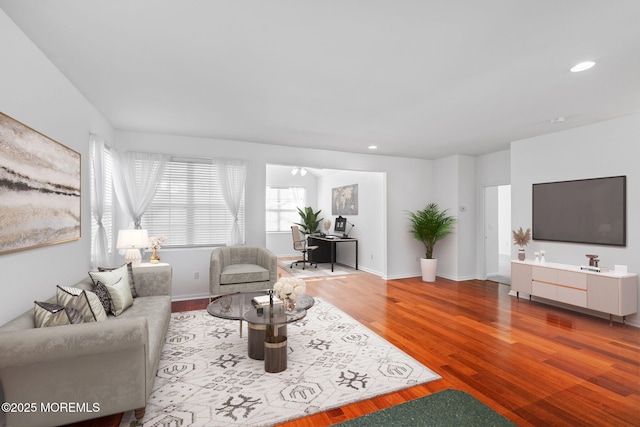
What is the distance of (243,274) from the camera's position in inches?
177

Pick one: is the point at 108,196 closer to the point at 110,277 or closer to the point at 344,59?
the point at 110,277

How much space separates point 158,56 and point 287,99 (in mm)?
1310

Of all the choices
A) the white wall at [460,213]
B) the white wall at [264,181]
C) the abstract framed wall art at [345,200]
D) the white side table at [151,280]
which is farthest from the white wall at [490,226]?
the white side table at [151,280]

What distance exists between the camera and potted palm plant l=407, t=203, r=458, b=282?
641 centimetres

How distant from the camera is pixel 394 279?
6609 millimetres

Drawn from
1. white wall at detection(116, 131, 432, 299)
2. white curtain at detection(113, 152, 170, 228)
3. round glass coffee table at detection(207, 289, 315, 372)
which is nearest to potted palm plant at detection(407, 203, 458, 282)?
white wall at detection(116, 131, 432, 299)

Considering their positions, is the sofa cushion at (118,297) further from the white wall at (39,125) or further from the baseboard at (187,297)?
the baseboard at (187,297)

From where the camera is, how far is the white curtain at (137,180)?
4.58m

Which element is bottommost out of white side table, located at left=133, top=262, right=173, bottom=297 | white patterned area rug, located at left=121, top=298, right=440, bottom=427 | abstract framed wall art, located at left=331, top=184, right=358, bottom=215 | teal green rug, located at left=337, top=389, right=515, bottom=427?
teal green rug, located at left=337, top=389, right=515, bottom=427

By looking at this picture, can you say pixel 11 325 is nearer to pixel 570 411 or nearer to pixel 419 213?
pixel 570 411

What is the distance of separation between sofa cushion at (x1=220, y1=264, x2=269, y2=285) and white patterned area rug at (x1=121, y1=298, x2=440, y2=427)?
84 cm

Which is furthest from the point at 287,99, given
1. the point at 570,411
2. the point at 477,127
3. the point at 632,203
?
the point at 632,203

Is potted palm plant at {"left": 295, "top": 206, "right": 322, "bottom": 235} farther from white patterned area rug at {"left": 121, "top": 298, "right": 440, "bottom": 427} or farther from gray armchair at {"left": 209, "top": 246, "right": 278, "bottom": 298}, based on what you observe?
white patterned area rug at {"left": 121, "top": 298, "right": 440, "bottom": 427}

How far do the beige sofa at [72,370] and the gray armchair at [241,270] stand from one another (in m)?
2.39
